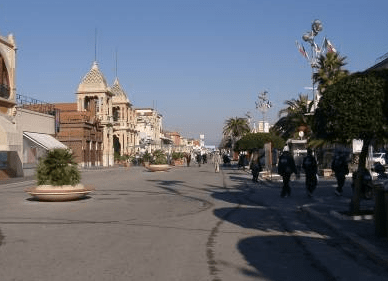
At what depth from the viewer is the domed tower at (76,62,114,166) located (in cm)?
7506

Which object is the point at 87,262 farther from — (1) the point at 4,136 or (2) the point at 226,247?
(1) the point at 4,136

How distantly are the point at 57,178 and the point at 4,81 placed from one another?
22.2 m

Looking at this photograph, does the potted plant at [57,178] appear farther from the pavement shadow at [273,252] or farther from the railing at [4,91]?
the railing at [4,91]

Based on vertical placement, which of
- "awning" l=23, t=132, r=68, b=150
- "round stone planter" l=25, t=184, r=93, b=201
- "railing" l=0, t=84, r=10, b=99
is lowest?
"round stone planter" l=25, t=184, r=93, b=201

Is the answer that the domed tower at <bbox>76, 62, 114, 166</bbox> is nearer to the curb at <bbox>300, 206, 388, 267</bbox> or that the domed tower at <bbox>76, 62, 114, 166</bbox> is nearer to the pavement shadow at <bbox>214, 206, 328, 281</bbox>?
the pavement shadow at <bbox>214, 206, 328, 281</bbox>

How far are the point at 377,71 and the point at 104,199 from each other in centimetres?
1069

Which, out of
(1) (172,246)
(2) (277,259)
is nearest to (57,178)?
(1) (172,246)

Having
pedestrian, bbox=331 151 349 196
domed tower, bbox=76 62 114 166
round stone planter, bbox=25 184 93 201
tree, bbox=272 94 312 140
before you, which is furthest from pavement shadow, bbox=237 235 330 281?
domed tower, bbox=76 62 114 166

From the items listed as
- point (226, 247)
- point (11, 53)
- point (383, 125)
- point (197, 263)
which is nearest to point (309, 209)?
point (383, 125)

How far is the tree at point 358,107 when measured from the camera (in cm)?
1098

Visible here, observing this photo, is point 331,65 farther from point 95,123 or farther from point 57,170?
point 95,123

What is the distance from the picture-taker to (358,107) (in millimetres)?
11016

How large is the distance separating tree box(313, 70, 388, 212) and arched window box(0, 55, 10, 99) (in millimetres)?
29302

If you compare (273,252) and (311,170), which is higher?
(311,170)
